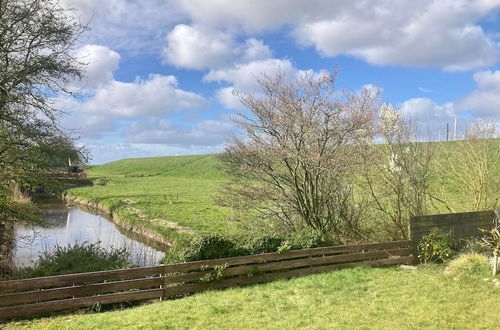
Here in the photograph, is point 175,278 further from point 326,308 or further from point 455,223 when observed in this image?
point 455,223

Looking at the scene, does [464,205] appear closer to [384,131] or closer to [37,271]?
[384,131]

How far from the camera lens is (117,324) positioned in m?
6.22

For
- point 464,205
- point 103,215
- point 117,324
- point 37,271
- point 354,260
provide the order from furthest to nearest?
1. point 103,215
2. point 464,205
3. point 354,260
4. point 37,271
5. point 117,324

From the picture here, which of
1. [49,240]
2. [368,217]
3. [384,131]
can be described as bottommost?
[49,240]

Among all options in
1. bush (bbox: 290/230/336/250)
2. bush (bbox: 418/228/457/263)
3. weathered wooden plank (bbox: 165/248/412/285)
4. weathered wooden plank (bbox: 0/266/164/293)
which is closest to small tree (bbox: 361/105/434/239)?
bush (bbox: 418/228/457/263)

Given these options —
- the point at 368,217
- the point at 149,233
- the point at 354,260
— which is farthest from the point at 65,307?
the point at 149,233

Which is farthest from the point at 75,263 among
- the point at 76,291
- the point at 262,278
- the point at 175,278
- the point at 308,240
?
the point at 308,240

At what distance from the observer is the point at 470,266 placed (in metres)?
9.09

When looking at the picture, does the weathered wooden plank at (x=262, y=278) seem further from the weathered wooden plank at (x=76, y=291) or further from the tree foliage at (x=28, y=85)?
the tree foliage at (x=28, y=85)

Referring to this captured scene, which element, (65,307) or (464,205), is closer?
(65,307)

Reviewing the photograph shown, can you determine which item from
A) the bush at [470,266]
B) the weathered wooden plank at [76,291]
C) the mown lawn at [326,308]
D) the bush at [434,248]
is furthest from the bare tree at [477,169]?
the weathered wooden plank at [76,291]

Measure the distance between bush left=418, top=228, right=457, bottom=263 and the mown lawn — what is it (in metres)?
1.74

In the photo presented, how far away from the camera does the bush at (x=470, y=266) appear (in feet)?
29.2

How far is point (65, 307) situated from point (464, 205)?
12.2 meters
